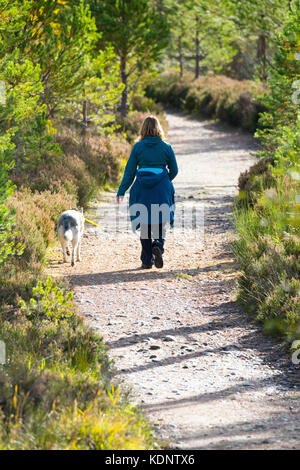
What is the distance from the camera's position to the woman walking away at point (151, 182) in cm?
757

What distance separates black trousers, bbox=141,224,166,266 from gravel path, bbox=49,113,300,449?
0.20 metres

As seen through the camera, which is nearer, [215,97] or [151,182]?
[151,182]

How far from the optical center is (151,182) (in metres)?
7.62

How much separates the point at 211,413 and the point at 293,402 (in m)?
0.69

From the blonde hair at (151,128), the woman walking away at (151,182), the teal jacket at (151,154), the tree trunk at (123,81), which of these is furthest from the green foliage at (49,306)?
the tree trunk at (123,81)

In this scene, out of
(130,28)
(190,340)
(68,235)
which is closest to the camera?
(190,340)

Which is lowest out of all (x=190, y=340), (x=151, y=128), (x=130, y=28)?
(x=190, y=340)

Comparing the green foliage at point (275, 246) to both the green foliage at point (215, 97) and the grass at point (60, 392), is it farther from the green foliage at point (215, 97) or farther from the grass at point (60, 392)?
the green foliage at point (215, 97)

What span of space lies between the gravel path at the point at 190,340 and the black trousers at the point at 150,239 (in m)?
0.20

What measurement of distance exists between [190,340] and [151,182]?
2.57 m

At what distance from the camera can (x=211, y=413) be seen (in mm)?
4227

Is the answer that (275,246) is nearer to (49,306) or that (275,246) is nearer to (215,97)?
(49,306)

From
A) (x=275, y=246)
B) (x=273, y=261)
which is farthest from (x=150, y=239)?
(x=273, y=261)

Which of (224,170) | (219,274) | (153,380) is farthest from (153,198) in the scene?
(224,170)
